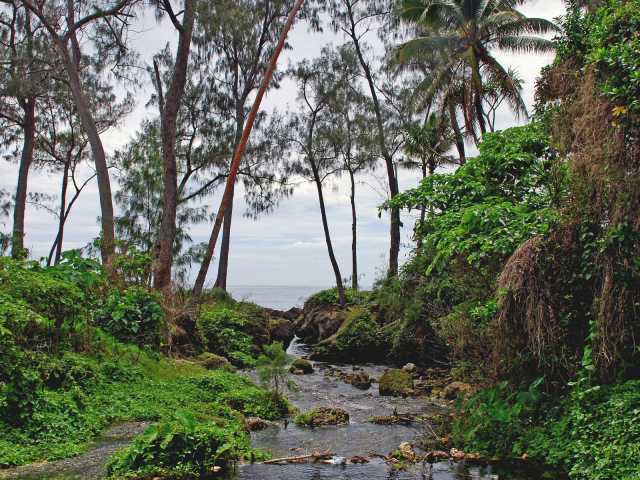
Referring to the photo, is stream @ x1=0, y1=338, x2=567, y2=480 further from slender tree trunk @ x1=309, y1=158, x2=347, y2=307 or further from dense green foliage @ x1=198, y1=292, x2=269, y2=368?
slender tree trunk @ x1=309, y1=158, x2=347, y2=307

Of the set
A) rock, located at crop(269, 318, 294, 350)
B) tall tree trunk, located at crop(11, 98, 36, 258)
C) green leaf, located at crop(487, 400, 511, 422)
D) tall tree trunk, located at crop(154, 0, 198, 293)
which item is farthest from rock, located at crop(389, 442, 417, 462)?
tall tree trunk, located at crop(11, 98, 36, 258)

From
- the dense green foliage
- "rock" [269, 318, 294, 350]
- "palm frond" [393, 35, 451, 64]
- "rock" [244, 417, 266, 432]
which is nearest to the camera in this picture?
"rock" [244, 417, 266, 432]

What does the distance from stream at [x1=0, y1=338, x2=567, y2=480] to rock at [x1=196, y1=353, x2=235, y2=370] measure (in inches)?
94.1

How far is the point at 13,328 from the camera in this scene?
5.69 meters

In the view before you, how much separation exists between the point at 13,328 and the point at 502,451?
6.30 m

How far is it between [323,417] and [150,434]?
12.7 ft

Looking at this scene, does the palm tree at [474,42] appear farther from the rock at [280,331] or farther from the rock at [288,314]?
the rock at [288,314]

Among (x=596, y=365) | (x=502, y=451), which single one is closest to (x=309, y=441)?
(x=502, y=451)

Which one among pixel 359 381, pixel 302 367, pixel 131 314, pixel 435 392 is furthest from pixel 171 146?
pixel 435 392

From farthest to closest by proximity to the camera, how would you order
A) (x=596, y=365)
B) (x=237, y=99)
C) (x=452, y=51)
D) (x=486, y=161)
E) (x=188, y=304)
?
(x=237, y=99), (x=452, y=51), (x=188, y=304), (x=486, y=161), (x=596, y=365)

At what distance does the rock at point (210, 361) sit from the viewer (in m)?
11.1

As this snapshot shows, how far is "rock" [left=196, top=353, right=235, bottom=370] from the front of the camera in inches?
437

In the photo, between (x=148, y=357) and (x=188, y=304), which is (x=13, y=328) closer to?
(x=148, y=357)

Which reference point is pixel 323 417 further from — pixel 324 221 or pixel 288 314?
pixel 288 314
